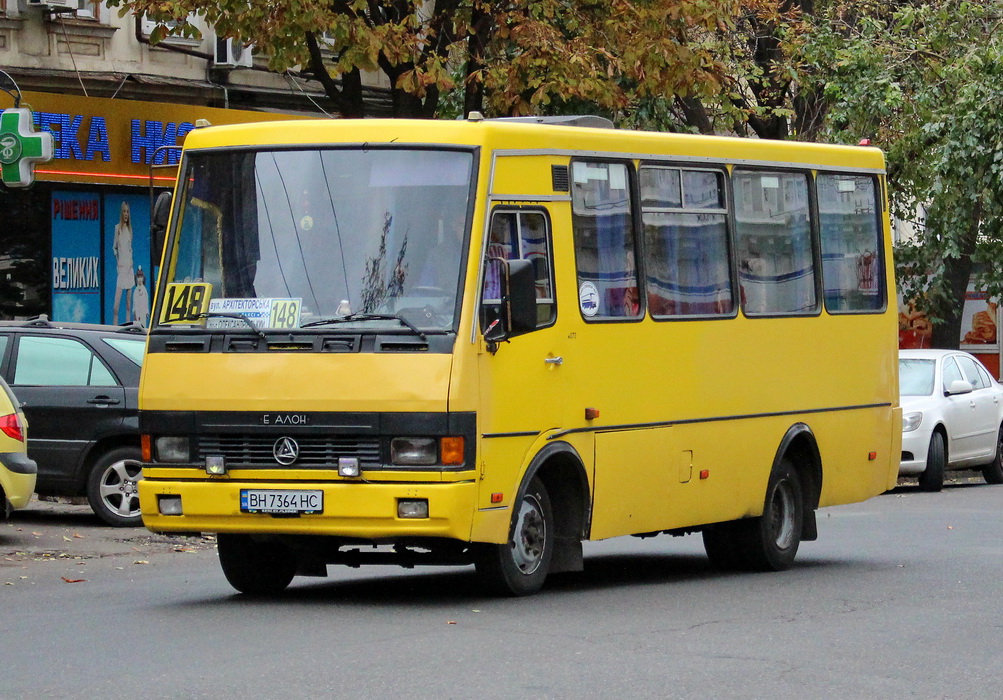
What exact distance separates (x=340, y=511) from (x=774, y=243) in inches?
183

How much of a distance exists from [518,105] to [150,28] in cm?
789

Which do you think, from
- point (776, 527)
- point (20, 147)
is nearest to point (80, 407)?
point (20, 147)

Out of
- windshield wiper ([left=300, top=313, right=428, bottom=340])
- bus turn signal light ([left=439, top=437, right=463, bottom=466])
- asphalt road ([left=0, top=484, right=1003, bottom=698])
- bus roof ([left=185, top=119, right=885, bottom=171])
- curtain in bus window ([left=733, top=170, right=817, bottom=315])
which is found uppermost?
bus roof ([left=185, top=119, right=885, bottom=171])

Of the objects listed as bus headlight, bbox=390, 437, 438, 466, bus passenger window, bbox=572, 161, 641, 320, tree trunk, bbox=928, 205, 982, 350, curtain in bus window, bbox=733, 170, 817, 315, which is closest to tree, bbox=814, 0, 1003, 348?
tree trunk, bbox=928, 205, 982, 350

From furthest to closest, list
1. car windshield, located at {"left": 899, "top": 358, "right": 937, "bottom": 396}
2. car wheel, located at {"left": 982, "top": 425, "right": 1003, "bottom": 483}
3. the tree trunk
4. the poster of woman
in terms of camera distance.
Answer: the tree trunk → the poster of woman → car wheel, located at {"left": 982, "top": 425, "right": 1003, "bottom": 483} → car windshield, located at {"left": 899, "top": 358, "right": 937, "bottom": 396}

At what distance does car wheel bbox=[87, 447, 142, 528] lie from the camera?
1597cm

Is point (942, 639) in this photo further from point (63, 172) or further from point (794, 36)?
point (794, 36)

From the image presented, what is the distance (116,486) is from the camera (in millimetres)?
16094

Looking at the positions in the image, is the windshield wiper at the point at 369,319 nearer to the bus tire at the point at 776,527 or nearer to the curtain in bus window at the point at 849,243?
the bus tire at the point at 776,527

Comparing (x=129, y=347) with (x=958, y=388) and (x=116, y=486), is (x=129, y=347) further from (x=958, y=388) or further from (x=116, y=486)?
(x=958, y=388)

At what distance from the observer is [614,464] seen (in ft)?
37.5

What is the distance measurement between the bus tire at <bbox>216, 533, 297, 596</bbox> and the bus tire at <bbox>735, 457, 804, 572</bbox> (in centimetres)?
351

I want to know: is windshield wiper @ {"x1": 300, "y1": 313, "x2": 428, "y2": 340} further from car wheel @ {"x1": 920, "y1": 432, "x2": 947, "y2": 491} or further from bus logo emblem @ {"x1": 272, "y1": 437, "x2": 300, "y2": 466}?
car wheel @ {"x1": 920, "y1": 432, "x2": 947, "y2": 491}

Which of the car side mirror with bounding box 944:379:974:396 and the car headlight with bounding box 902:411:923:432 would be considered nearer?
the car headlight with bounding box 902:411:923:432
